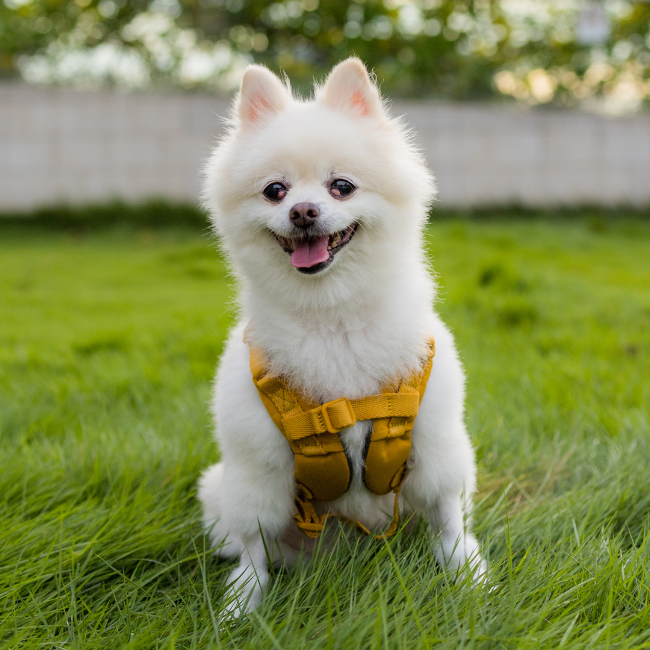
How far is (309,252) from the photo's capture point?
194 centimetres

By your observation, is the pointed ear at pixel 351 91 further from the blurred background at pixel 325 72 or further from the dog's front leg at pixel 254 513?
the blurred background at pixel 325 72


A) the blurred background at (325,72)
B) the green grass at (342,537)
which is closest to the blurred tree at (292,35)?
the blurred background at (325,72)

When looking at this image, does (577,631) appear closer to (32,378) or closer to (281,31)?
(32,378)

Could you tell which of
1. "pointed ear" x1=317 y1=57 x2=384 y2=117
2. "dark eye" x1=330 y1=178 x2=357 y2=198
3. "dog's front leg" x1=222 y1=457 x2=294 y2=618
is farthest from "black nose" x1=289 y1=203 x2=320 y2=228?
"dog's front leg" x1=222 y1=457 x2=294 y2=618

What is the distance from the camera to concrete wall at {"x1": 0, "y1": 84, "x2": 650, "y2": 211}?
1003 centimetres

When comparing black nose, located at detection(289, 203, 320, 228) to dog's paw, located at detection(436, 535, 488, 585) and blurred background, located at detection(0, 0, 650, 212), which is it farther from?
blurred background, located at detection(0, 0, 650, 212)

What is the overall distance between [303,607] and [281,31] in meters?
14.2

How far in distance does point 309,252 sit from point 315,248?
0.07ft

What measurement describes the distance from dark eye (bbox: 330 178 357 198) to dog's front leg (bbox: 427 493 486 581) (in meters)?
1.07

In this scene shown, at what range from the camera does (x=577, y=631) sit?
1.68 m

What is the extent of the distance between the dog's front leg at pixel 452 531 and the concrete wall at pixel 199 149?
28.1 ft

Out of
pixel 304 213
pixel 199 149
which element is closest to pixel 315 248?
pixel 304 213

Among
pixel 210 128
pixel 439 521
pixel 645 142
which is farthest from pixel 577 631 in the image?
pixel 645 142

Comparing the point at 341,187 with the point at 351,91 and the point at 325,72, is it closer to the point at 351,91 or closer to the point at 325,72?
the point at 351,91
